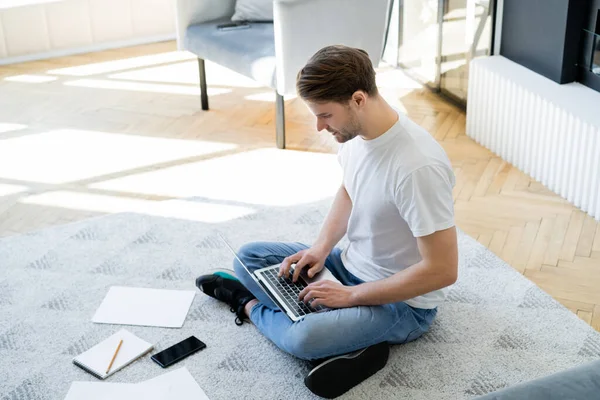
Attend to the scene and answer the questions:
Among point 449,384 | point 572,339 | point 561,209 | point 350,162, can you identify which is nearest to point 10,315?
point 350,162

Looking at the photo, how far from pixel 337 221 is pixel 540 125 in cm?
131

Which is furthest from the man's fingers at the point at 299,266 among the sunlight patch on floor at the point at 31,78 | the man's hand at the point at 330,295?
the sunlight patch on floor at the point at 31,78

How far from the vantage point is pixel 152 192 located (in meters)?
3.61

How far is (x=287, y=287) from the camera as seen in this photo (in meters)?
2.48

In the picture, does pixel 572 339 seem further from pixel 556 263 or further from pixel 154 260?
pixel 154 260

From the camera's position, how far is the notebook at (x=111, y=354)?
97.4 inches

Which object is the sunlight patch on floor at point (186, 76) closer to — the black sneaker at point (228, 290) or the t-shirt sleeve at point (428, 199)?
the black sneaker at point (228, 290)

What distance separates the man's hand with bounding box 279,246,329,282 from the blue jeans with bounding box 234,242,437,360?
10cm

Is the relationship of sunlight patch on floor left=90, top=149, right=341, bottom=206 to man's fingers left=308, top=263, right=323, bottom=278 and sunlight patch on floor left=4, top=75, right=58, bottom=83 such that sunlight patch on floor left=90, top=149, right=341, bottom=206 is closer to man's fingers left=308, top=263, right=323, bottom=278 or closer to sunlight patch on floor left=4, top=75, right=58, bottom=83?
man's fingers left=308, top=263, right=323, bottom=278

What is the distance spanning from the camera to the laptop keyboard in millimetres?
2406

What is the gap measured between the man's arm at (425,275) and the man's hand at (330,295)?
5 centimetres

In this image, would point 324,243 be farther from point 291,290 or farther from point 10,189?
point 10,189

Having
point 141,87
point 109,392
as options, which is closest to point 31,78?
point 141,87

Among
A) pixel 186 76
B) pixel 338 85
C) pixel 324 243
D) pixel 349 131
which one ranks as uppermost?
pixel 338 85
